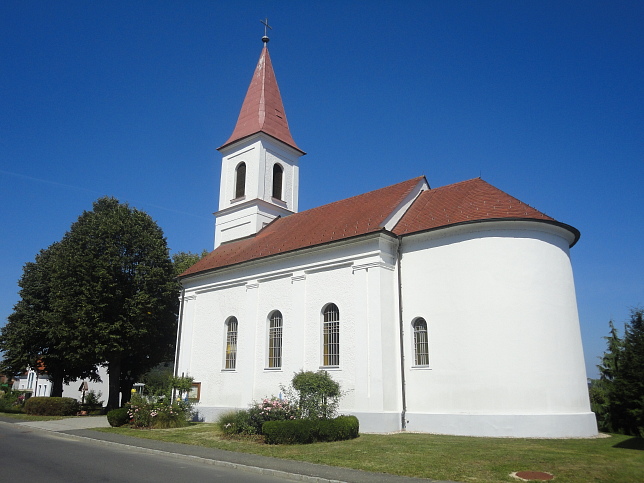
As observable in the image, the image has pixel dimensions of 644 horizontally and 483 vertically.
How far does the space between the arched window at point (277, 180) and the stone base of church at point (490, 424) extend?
1689 cm

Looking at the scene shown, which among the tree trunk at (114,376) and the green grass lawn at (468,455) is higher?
the tree trunk at (114,376)

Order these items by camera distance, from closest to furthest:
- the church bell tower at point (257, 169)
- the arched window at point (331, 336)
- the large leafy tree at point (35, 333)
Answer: the arched window at point (331, 336), the church bell tower at point (257, 169), the large leafy tree at point (35, 333)

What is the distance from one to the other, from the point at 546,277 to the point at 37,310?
31.4m

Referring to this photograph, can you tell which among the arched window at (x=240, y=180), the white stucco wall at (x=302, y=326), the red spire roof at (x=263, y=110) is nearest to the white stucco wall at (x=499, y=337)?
the white stucco wall at (x=302, y=326)

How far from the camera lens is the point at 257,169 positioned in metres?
30.6

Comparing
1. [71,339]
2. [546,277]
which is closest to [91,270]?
[71,339]

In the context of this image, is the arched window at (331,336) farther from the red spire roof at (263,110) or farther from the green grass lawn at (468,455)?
the red spire roof at (263,110)

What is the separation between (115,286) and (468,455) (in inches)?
878

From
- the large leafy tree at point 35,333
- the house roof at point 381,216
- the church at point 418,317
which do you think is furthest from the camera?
the large leafy tree at point 35,333

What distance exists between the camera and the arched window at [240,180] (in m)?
31.8

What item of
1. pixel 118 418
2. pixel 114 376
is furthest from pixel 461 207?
pixel 114 376

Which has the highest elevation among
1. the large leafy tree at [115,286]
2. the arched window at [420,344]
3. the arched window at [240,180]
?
the arched window at [240,180]

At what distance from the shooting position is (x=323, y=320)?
70.7 ft

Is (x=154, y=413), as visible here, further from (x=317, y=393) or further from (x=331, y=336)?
(x=331, y=336)
